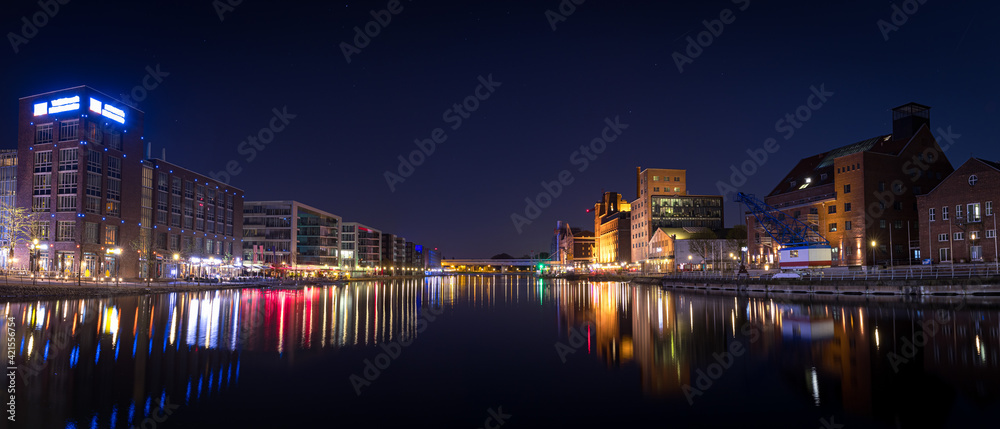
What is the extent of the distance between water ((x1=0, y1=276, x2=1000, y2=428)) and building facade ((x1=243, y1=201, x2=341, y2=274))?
9929 centimetres

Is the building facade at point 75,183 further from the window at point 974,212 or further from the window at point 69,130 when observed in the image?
the window at point 974,212

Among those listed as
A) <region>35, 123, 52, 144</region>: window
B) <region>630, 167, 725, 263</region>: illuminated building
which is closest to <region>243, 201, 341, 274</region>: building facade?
<region>35, 123, 52, 144</region>: window

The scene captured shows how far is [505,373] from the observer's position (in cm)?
1722

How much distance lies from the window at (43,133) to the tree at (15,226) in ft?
30.8

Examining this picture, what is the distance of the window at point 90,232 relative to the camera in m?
70.3

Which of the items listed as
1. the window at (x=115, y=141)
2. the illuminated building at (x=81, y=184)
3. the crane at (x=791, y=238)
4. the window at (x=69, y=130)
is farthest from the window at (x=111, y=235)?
the crane at (x=791, y=238)

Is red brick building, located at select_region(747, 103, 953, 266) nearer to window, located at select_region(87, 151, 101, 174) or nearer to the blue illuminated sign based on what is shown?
window, located at select_region(87, 151, 101, 174)

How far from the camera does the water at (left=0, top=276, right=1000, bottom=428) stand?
11859mm

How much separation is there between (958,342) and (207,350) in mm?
28381

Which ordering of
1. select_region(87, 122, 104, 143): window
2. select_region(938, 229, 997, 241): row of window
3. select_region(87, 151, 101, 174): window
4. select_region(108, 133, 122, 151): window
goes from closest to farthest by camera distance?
select_region(938, 229, 997, 241): row of window, select_region(87, 151, 101, 174): window, select_region(87, 122, 104, 143): window, select_region(108, 133, 122, 151): window

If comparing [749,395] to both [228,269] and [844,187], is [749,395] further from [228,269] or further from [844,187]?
[228,269]

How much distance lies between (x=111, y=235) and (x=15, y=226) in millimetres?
11386

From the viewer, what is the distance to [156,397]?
1299 centimetres

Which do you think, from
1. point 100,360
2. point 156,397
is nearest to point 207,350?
point 100,360
